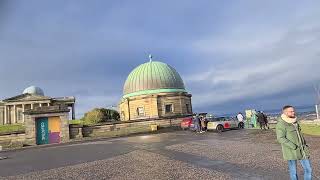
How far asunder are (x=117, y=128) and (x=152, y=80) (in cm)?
1486

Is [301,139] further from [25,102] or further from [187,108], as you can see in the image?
[25,102]

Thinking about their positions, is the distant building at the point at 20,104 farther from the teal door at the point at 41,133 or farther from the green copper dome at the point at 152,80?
the teal door at the point at 41,133

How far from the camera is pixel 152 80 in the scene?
58062 mm

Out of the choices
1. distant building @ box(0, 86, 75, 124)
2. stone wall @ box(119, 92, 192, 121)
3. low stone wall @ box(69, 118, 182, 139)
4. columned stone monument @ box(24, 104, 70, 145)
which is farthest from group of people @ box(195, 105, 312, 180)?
distant building @ box(0, 86, 75, 124)

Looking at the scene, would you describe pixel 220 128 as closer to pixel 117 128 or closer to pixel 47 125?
pixel 117 128

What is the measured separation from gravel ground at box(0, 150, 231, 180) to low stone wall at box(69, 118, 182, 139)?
26.6 m

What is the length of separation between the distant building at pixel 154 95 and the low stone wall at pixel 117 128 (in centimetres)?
677

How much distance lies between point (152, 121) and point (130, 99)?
11.5 meters

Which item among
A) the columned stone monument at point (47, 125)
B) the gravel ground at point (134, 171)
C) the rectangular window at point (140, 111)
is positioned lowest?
the gravel ground at point (134, 171)

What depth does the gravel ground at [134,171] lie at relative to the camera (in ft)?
37.7

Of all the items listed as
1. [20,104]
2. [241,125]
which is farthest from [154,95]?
[20,104]

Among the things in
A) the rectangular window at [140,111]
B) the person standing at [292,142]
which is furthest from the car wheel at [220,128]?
the person standing at [292,142]

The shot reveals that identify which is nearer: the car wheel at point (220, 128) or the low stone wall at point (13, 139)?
the car wheel at point (220, 128)

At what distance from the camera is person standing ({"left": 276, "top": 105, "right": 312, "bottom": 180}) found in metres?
8.38
